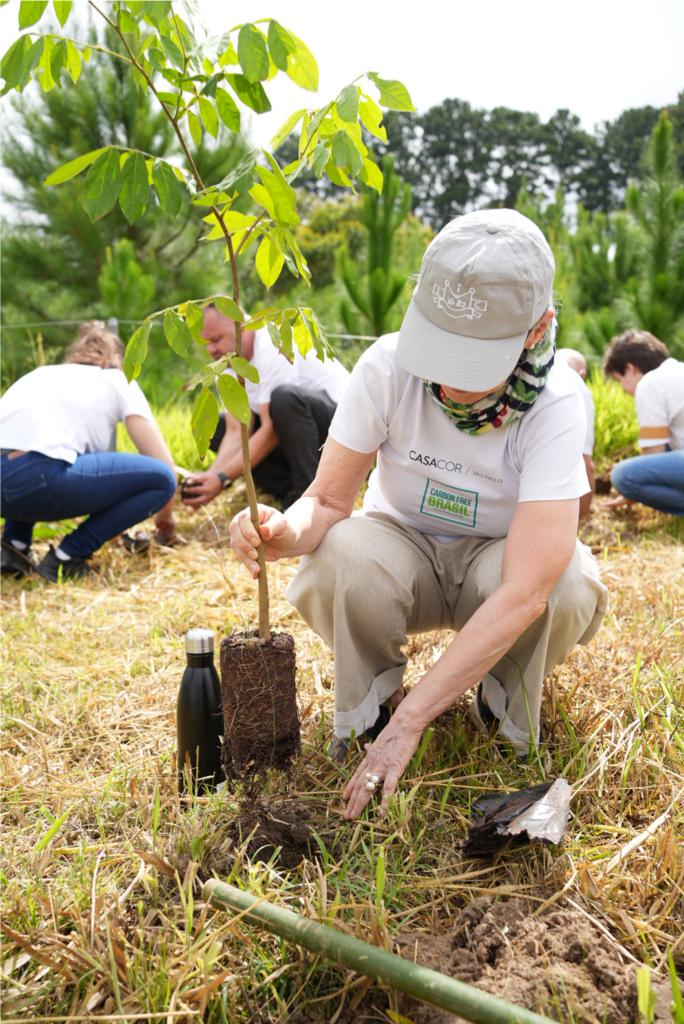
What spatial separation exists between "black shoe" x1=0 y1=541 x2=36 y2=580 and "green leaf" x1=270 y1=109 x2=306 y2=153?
2.50m

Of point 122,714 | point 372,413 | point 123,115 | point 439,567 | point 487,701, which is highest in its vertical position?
point 123,115

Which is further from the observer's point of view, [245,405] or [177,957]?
[245,405]

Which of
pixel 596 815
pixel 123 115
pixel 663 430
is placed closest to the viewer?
pixel 596 815

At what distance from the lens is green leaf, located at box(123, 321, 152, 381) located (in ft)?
4.35

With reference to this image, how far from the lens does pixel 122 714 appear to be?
7.15 feet

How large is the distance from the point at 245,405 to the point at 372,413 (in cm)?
45

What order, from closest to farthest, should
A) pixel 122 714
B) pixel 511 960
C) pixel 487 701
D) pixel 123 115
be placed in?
pixel 511 960
pixel 487 701
pixel 122 714
pixel 123 115

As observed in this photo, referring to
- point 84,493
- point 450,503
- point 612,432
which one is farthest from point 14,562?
point 612,432

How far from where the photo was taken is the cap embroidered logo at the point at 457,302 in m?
1.53

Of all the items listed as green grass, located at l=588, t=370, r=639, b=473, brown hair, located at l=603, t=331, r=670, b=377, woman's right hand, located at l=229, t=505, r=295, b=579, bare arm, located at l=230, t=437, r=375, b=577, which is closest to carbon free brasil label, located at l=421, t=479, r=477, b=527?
bare arm, located at l=230, t=437, r=375, b=577

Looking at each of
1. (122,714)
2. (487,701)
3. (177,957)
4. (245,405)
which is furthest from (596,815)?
(122,714)

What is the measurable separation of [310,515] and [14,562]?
2.14 meters

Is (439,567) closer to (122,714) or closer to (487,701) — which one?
(487,701)

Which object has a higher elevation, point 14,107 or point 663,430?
point 14,107
